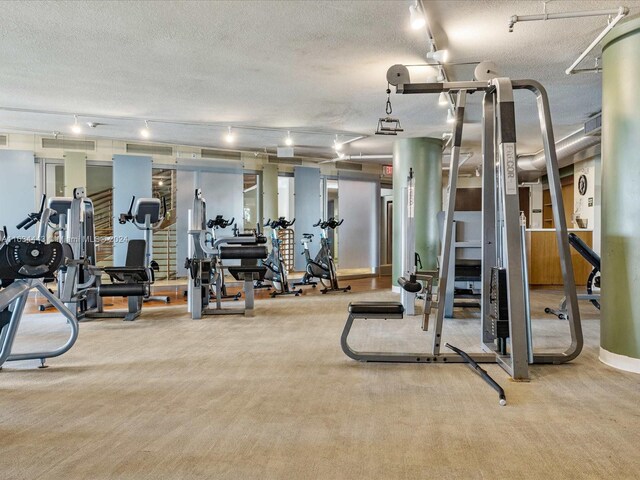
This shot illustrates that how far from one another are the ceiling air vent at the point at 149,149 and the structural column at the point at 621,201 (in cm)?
786

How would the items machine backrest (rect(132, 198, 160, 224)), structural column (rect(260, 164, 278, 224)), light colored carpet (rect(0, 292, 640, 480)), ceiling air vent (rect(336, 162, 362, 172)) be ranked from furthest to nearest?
ceiling air vent (rect(336, 162, 362, 172))
structural column (rect(260, 164, 278, 224))
machine backrest (rect(132, 198, 160, 224))
light colored carpet (rect(0, 292, 640, 480))

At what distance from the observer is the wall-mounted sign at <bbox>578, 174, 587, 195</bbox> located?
10016 mm

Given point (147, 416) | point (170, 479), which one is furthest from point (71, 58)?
point (170, 479)

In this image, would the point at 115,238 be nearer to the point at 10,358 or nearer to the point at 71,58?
the point at 71,58

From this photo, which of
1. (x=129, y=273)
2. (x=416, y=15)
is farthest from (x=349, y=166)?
(x=416, y=15)

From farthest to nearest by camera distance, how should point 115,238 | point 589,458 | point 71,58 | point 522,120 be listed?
1. point 115,238
2. point 522,120
3. point 71,58
4. point 589,458

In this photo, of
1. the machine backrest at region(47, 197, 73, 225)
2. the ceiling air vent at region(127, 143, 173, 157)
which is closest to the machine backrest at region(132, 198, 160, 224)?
the machine backrest at region(47, 197, 73, 225)

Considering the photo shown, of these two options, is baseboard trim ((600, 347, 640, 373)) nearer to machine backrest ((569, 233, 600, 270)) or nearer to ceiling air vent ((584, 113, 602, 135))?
machine backrest ((569, 233, 600, 270))

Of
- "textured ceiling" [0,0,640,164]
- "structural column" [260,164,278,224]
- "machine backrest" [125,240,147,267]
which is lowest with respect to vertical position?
"machine backrest" [125,240,147,267]

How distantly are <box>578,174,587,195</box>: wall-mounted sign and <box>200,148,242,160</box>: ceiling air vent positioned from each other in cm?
741

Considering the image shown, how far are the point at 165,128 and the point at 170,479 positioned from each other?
23.3 ft

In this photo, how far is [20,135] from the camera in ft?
28.0

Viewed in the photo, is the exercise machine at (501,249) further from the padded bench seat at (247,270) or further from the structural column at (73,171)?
the structural column at (73,171)

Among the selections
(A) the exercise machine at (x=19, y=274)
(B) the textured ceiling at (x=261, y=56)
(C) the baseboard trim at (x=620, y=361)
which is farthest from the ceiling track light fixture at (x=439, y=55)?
(A) the exercise machine at (x=19, y=274)
